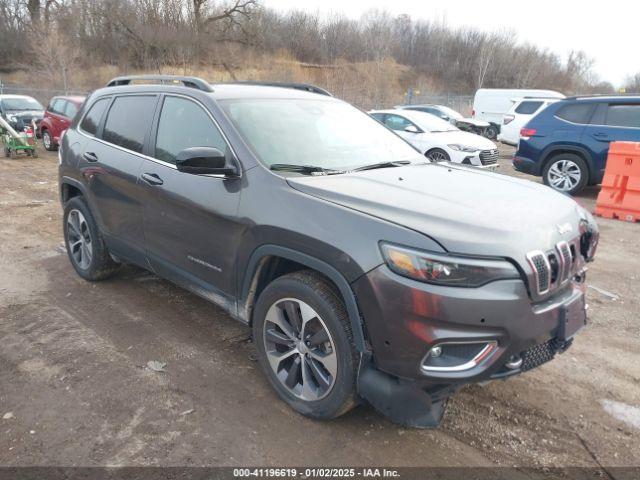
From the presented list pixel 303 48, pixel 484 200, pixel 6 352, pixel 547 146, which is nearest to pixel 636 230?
pixel 547 146

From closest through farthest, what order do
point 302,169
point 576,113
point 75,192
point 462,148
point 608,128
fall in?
point 302,169
point 75,192
point 608,128
point 576,113
point 462,148

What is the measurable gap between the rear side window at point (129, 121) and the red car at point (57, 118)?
11.6 metres

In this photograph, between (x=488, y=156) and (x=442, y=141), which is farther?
(x=442, y=141)

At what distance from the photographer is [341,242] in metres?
2.39

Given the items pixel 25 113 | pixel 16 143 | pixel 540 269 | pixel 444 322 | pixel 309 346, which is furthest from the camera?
pixel 25 113

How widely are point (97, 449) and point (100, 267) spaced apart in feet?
8.02

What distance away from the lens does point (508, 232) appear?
2.29 metres

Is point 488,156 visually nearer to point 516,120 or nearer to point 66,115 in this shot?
point 516,120

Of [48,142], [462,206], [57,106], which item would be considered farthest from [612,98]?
[48,142]

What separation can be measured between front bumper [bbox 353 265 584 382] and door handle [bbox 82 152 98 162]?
3076 mm

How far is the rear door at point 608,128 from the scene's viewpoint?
29.5 ft

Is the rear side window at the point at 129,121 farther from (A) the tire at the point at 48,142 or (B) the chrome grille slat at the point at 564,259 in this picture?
(A) the tire at the point at 48,142

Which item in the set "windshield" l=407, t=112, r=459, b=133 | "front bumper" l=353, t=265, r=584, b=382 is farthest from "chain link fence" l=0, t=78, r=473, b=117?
"front bumper" l=353, t=265, r=584, b=382

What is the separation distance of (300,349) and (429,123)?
406 inches
